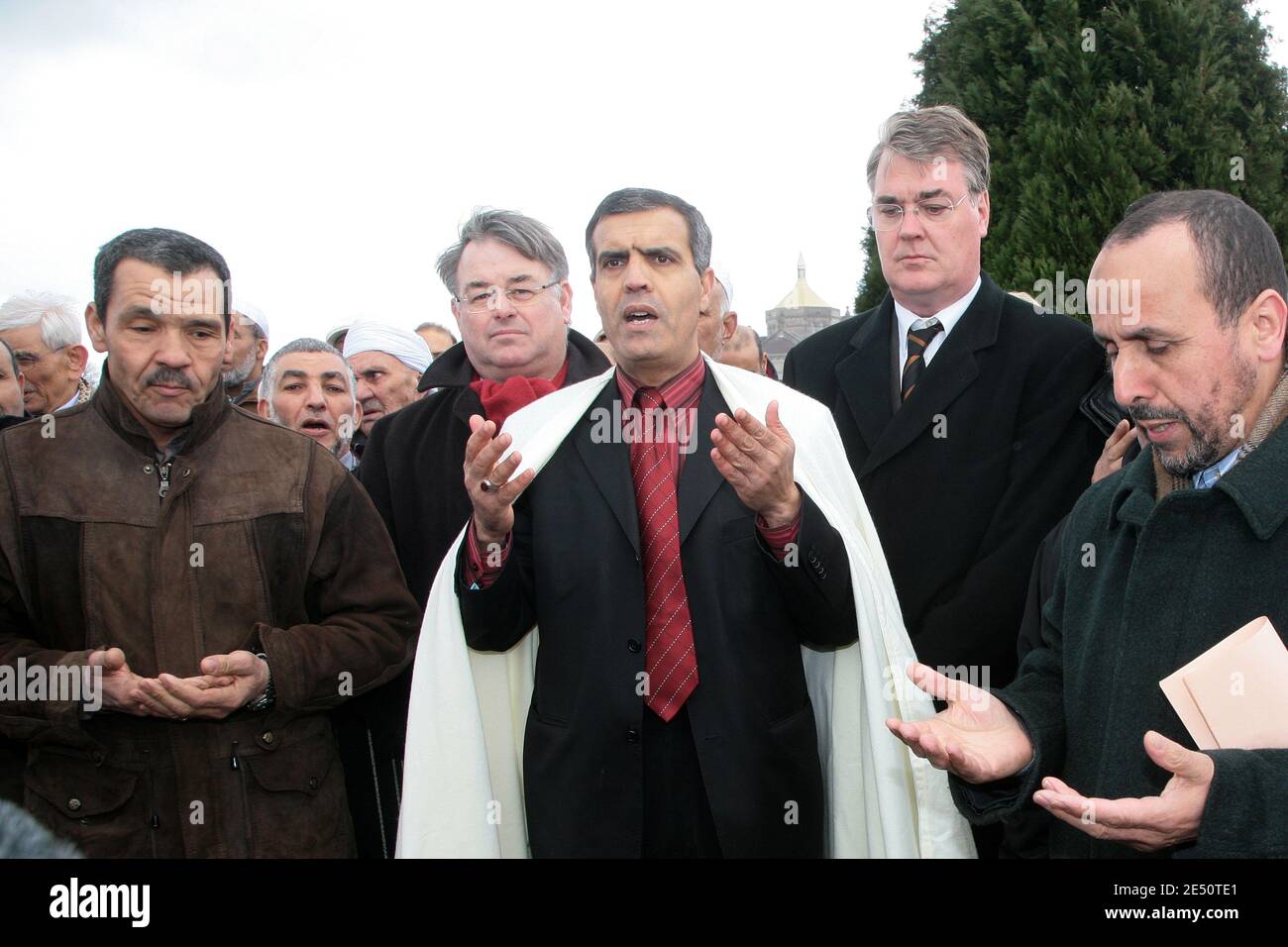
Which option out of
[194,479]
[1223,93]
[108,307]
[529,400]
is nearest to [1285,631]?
[529,400]

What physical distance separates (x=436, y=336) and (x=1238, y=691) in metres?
6.23

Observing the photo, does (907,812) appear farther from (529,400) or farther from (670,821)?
(529,400)

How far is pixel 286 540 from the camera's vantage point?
10.8 ft

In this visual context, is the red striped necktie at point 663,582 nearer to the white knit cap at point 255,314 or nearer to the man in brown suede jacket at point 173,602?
the man in brown suede jacket at point 173,602

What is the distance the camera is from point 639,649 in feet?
9.61

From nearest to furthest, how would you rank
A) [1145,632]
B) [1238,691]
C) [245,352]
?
[1238,691] < [1145,632] < [245,352]

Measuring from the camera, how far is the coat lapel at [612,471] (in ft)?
9.93

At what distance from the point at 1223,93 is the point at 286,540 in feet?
27.5

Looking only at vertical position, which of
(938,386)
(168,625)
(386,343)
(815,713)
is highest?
(386,343)

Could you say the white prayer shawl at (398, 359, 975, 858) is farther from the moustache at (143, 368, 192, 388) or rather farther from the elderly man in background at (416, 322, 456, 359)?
the elderly man in background at (416, 322, 456, 359)

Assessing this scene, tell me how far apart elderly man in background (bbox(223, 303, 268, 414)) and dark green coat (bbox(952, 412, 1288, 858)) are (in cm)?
322

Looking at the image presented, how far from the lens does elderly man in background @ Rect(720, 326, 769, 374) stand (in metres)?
6.30

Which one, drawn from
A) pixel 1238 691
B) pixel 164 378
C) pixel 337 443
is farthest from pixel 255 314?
pixel 1238 691

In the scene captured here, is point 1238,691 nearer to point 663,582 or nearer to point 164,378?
point 663,582
